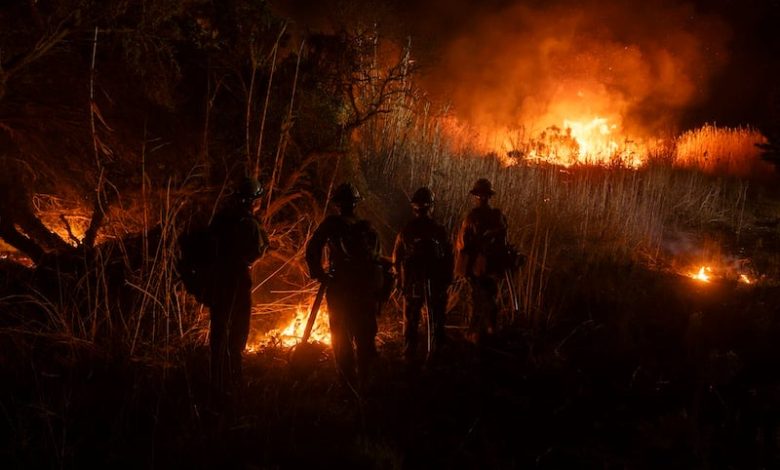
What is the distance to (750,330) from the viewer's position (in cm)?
661

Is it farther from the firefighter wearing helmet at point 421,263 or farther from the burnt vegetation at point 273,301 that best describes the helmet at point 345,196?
the burnt vegetation at point 273,301

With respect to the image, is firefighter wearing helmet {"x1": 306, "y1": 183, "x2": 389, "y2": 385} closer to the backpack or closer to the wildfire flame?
the backpack

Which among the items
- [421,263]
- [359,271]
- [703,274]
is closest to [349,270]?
[359,271]

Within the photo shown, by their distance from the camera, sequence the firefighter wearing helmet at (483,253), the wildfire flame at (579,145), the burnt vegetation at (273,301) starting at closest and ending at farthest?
the burnt vegetation at (273,301)
the firefighter wearing helmet at (483,253)
the wildfire flame at (579,145)

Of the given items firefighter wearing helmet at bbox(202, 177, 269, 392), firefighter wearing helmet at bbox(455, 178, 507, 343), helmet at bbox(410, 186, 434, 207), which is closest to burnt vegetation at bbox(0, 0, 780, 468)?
firefighter wearing helmet at bbox(202, 177, 269, 392)

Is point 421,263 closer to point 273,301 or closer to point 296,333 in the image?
point 296,333

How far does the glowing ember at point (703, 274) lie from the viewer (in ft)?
28.2

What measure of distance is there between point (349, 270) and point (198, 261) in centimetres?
131

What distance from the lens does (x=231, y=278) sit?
4.76 metres

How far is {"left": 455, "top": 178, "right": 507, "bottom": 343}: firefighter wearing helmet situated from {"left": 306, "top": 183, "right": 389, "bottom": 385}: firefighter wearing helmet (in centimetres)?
120

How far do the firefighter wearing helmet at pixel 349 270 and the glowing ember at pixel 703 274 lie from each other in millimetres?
5921

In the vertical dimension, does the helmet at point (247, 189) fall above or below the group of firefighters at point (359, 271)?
above

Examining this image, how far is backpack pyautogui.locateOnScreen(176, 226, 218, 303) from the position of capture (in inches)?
186

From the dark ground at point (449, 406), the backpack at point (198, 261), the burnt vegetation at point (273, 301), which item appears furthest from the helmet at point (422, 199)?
the backpack at point (198, 261)
